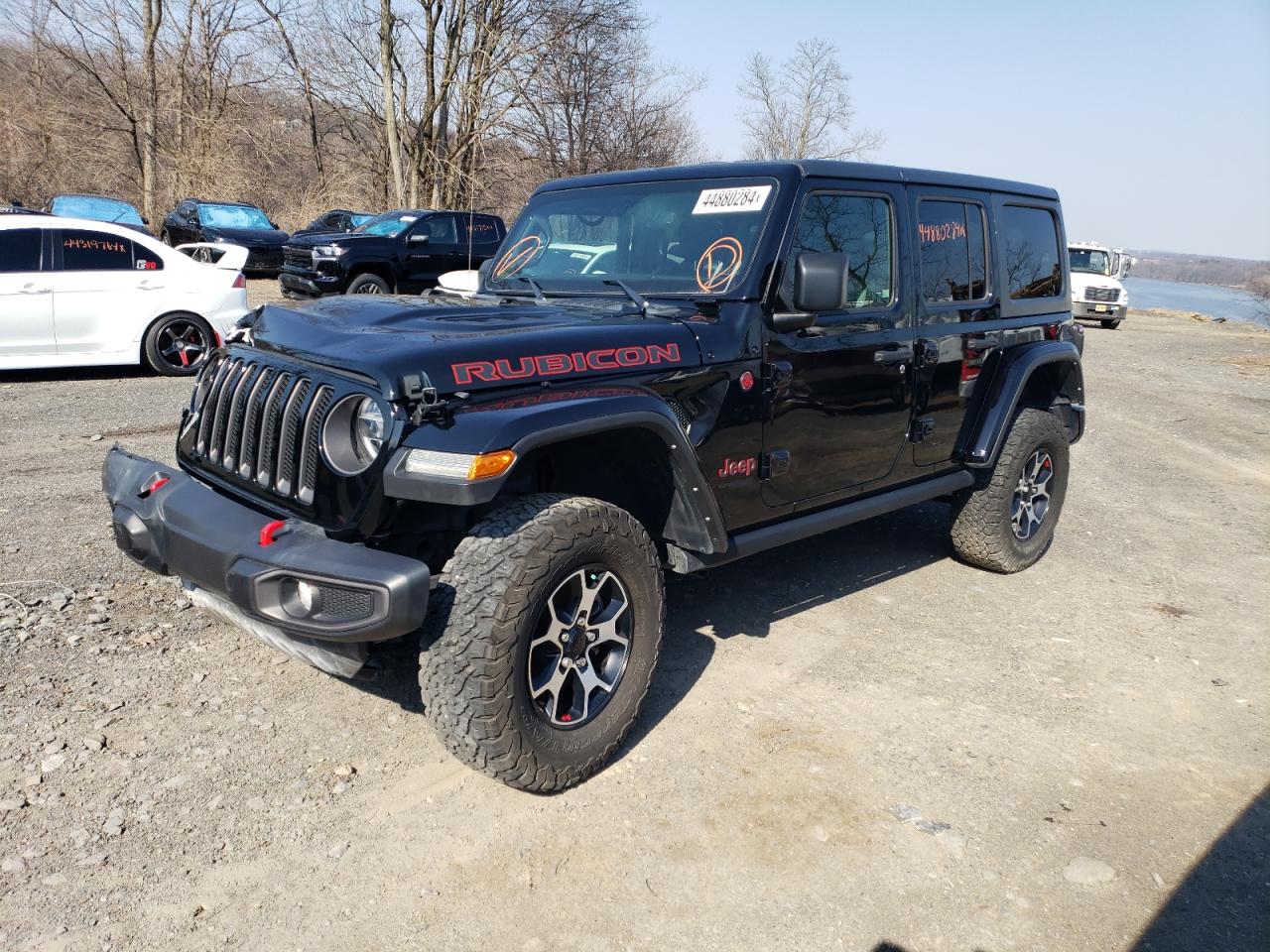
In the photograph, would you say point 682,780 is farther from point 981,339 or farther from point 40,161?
point 40,161

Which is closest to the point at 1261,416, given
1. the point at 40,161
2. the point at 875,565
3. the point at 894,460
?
the point at 875,565

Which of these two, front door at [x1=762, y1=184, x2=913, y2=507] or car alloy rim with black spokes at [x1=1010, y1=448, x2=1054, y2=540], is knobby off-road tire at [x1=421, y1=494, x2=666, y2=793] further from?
car alloy rim with black spokes at [x1=1010, y1=448, x2=1054, y2=540]

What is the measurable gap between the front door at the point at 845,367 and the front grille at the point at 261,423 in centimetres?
170

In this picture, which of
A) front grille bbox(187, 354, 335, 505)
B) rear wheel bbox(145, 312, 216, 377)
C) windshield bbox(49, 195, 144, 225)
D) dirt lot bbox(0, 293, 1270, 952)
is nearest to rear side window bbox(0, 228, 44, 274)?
rear wheel bbox(145, 312, 216, 377)

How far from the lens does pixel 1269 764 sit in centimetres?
360

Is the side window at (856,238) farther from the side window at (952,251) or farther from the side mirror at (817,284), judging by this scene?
the side window at (952,251)

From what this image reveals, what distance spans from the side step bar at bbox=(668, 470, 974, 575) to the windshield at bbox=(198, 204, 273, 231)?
18.1 meters

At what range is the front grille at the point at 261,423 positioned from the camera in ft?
9.91

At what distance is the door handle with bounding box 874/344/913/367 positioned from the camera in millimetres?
4250

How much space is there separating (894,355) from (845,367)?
378 millimetres

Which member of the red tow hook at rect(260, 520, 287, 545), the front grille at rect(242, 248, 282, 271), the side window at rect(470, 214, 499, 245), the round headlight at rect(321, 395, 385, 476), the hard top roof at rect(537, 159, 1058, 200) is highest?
the side window at rect(470, 214, 499, 245)

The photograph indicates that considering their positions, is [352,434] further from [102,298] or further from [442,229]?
[442,229]

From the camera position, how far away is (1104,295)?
911 inches

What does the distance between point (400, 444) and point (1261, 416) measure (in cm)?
1198
